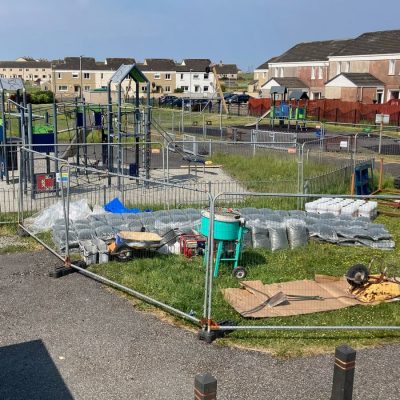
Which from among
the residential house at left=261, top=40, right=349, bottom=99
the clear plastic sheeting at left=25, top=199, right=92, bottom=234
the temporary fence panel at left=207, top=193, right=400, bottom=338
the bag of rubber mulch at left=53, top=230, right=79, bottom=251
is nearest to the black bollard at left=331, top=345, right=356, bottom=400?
the temporary fence panel at left=207, top=193, right=400, bottom=338

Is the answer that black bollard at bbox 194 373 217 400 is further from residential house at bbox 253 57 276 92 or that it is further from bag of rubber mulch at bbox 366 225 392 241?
residential house at bbox 253 57 276 92

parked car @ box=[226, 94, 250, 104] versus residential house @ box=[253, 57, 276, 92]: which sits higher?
residential house @ box=[253, 57, 276, 92]

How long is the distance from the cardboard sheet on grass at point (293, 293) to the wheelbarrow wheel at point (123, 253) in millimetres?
2354

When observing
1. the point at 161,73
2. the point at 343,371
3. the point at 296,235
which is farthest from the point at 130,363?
the point at 161,73

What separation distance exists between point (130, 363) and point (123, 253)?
147 inches

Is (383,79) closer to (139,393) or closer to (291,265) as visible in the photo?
(291,265)

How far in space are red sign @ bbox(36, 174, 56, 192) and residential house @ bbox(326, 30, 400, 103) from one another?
4180 centimetres

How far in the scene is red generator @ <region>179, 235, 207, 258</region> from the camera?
10.7m

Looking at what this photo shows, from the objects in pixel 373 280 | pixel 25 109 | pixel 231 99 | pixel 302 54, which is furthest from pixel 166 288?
pixel 302 54

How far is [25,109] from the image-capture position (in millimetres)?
17078

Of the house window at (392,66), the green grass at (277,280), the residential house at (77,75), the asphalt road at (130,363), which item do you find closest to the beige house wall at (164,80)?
the residential house at (77,75)

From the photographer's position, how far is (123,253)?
10.5 meters

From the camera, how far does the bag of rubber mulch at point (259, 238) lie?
1125 centimetres

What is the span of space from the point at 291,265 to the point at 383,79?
158 ft
